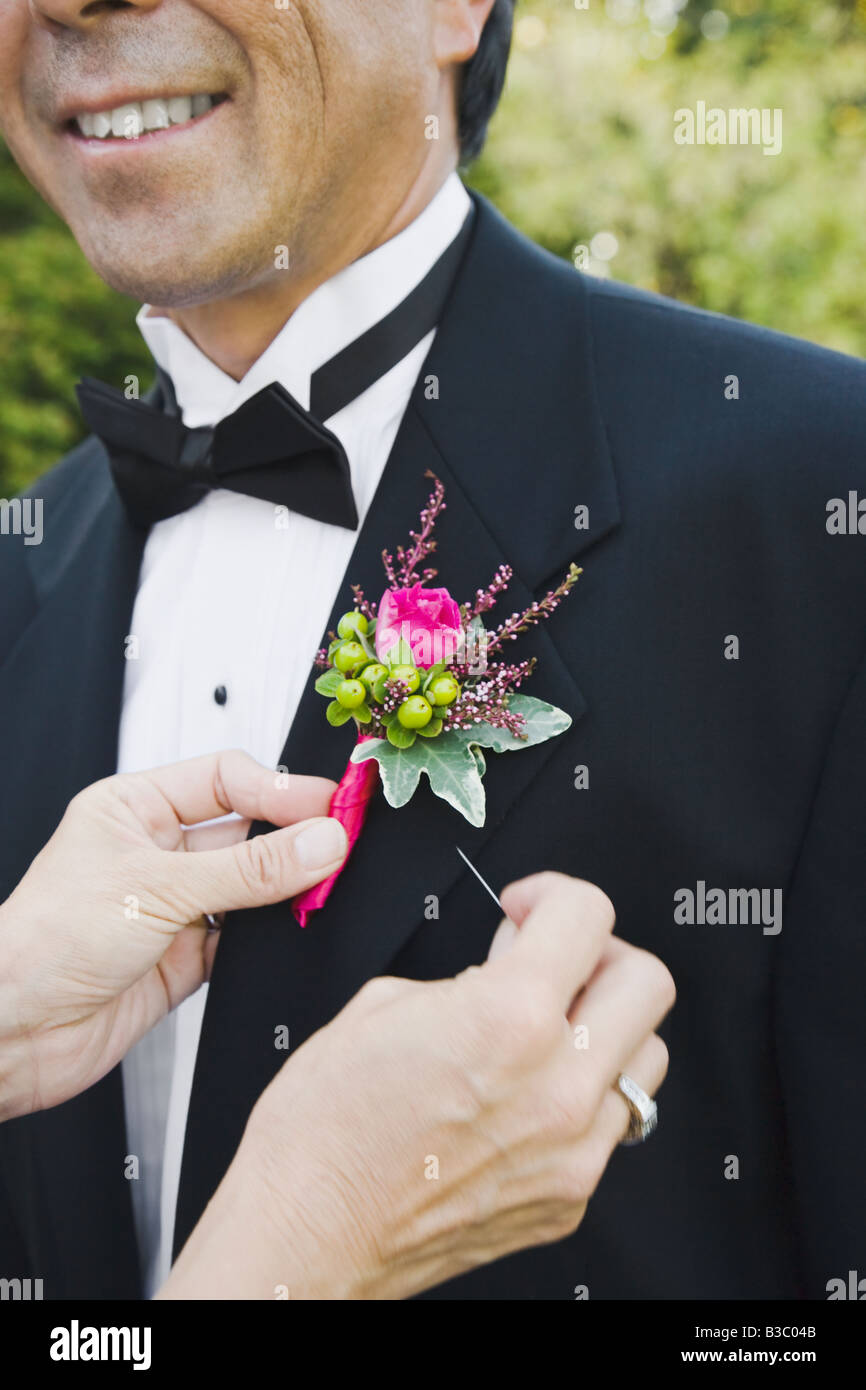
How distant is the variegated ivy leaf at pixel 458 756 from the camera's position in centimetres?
148

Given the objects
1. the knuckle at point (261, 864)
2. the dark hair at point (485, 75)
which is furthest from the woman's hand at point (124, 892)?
the dark hair at point (485, 75)

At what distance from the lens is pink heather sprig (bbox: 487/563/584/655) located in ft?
5.14

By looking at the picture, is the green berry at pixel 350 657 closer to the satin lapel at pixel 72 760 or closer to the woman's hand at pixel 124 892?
the woman's hand at pixel 124 892

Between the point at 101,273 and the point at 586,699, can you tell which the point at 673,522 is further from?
the point at 101,273

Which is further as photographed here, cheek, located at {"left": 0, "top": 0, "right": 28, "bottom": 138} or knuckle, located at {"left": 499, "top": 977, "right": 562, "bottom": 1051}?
cheek, located at {"left": 0, "top": 0, "right": 28, "bottom": 138}

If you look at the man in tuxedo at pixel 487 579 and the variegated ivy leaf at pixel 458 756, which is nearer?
the variegated ivy leaf at pixel 458 756

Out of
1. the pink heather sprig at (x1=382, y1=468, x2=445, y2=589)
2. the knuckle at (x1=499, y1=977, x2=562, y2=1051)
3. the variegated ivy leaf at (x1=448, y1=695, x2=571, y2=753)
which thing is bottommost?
the knuckle at (x1=499, y1=977, x2=562, y2=1051)

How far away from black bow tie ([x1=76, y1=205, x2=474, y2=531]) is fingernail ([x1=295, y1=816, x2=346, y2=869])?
20.7 inches

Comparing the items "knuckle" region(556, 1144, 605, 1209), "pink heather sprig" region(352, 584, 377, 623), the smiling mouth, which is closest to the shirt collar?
the smiling mouth

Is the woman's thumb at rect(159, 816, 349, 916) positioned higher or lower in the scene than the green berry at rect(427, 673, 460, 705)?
lower

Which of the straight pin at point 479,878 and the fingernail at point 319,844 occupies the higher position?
the fingernail at point 319,844

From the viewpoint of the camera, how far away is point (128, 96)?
169 cm

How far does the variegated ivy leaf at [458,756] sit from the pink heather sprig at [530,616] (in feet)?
0.28

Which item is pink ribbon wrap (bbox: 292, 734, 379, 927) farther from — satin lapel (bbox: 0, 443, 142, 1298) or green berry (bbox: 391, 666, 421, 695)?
satin lapel (bbox: 0, 443, 142, 1298)
